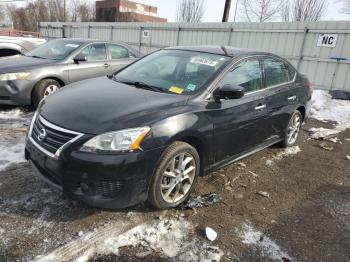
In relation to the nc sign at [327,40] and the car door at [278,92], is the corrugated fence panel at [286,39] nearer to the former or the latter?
the nc sign at [327,40]

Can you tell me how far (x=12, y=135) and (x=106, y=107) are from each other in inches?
105

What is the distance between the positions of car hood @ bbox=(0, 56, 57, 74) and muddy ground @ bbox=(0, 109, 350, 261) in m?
2.78

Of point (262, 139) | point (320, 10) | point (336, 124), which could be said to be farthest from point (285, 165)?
point (320, 10)

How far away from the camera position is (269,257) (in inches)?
109

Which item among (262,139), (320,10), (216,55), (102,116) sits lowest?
(262,139)

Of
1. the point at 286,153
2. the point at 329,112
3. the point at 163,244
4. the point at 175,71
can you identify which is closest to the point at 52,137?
the point at 163,244

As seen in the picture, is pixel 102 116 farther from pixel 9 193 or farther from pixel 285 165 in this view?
pixel 285 165

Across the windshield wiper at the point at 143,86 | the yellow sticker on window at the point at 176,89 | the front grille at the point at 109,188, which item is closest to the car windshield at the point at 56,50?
the windshield wiper at the point at 143,86

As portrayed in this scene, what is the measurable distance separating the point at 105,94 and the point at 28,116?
3.40 metres

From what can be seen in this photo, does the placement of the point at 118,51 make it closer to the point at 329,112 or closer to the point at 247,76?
the point at 247,76

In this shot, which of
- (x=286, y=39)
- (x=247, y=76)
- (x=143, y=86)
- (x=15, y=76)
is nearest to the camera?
(x=143, y=86)

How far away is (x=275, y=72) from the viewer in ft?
15.6

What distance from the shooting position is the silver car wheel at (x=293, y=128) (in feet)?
17.6

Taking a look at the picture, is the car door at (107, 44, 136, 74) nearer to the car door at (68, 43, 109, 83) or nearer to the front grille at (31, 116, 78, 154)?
the car door at (68, 43, 109, 83)
